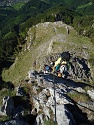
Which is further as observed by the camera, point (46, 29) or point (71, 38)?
point (46, 29)

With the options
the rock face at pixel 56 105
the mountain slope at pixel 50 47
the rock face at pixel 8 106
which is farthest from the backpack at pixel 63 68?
the mountain slope at pixel 50 47

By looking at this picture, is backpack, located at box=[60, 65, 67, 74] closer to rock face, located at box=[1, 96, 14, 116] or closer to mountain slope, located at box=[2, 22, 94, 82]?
rock face, located at box=[1, 96, 14, 116]

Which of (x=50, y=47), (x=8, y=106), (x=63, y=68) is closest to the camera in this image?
(x=8, y=106)

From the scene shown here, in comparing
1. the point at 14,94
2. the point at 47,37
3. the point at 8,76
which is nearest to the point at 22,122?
Result: the point at 14,94

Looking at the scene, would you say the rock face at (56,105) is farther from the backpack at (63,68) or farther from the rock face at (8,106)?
the rock face at (8,106)

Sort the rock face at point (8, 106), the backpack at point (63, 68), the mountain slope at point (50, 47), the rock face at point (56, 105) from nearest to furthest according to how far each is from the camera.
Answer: the rock face at point (56, 105)
the rock face at point (8, 106)
the backpack at point (63, 68)
the mountain slope at point (50, 47)

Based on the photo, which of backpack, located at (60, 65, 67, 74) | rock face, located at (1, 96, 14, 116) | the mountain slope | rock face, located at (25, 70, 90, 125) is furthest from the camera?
the mountain slope

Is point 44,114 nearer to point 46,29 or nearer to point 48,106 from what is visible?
point 48,106

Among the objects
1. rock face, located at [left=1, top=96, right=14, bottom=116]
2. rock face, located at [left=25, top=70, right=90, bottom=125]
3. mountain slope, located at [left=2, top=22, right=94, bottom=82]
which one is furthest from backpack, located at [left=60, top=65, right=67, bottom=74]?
mountain slope, located at [left=2, top=22, right=94, bottom=82]

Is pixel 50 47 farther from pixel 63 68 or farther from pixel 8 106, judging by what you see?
pixel 8 106

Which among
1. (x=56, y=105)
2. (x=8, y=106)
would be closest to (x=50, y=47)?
(x=8, y=106)

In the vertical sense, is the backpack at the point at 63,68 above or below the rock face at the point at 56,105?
above
